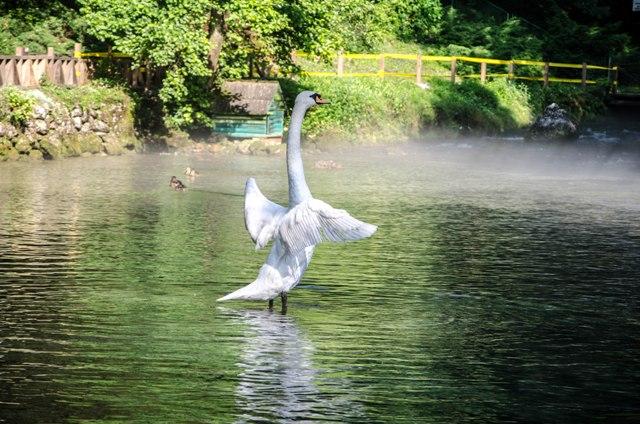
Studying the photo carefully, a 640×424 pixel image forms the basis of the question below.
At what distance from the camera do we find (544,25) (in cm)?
6581

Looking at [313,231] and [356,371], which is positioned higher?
[313,231]

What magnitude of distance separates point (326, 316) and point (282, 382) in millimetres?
2841

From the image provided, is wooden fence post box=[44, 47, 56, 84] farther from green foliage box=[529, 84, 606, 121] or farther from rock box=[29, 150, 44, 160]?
green foliage box=[529, 84, 606, 121]

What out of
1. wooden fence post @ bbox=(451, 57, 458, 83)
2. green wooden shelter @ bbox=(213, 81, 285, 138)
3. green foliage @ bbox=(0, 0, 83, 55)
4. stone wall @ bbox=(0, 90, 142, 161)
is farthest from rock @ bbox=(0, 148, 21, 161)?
wooden fence post @ bbox=(451, 57, 458, 83)

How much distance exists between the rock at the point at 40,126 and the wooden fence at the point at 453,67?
37.1 feet

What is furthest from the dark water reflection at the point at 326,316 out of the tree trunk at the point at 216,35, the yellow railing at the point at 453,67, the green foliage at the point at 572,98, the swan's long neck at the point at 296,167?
the green foliage at the point at 572,98

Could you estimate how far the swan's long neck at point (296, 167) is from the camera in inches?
489

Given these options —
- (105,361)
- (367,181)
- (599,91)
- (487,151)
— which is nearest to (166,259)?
(105,361)

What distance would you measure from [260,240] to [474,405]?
3.64 m

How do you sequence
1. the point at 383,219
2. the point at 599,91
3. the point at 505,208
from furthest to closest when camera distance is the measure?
the point at 599,91, the point at 505,208, the point at 383,219

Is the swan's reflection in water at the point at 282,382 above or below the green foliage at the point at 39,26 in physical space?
below

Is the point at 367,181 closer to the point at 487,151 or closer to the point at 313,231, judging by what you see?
the point at 487,151

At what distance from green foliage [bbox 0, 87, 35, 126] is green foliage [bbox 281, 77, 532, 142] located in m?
10.6

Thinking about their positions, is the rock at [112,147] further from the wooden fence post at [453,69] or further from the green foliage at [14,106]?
the wooden fence post at [453,69]
